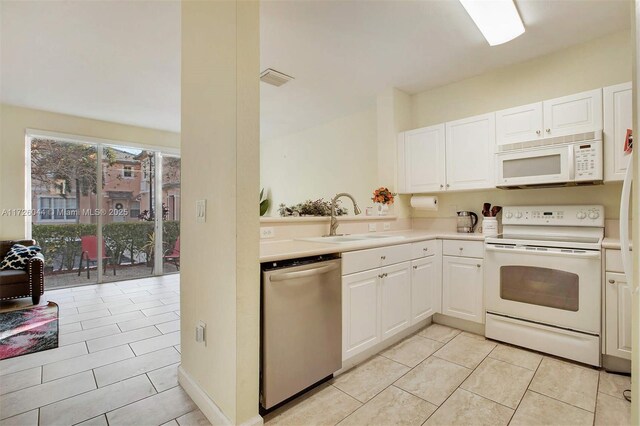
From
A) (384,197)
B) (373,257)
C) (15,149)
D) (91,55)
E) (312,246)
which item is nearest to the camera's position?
(312,246)

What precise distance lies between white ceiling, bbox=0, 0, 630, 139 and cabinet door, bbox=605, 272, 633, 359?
198 cm

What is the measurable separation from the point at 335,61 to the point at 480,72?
155cm

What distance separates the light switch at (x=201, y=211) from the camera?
1.69m

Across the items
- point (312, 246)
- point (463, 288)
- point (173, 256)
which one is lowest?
point (173, 256)

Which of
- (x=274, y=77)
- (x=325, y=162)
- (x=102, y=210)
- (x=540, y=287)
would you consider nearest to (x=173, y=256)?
(x=102, y=210)

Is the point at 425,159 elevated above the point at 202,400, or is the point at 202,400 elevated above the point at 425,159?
the point at 425,159

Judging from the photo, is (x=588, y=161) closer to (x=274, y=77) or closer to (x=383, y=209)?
(x=383, y=209)

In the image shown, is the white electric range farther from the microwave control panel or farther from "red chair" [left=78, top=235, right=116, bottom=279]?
"red chair" [left=78, top=235, right=116, bottom=279]

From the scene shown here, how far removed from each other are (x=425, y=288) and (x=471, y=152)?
144 cm

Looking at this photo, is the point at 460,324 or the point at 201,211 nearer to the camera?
the point at 201,211

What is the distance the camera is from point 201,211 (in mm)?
1716

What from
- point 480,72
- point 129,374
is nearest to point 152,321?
point 129,374

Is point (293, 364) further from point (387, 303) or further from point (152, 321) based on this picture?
point (152, 321)

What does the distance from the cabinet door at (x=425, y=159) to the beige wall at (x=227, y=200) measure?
7.79 feet
